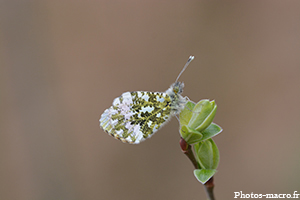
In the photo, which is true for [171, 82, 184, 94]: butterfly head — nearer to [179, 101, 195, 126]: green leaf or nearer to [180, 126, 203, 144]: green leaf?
[179, 101, 195, 126]: green leaf

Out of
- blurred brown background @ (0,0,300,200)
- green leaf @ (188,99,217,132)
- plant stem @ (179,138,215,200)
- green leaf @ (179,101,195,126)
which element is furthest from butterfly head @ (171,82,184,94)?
blurred brown background @ (0,0,300,200)

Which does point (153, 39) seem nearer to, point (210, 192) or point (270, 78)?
point (270, 78)

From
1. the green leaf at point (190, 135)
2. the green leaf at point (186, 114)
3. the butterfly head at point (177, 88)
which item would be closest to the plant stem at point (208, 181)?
the green leaf at point (190, 135)

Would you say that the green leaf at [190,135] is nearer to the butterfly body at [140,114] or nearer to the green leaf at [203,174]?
the green leaf at [203,174]

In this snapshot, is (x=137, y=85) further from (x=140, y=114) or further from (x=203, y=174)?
(x=203, y=174)

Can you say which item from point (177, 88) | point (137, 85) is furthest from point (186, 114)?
point (137, 85)

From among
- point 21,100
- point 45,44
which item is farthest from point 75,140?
point 45,44
